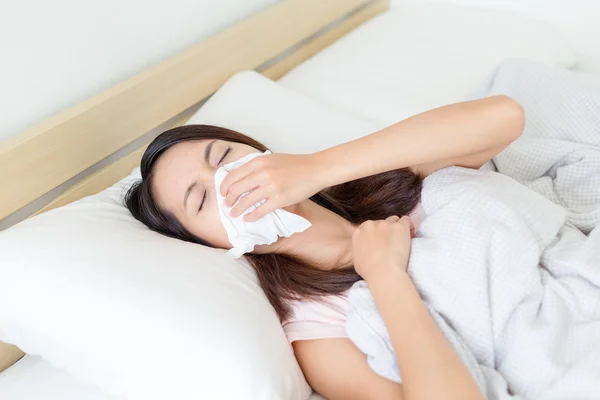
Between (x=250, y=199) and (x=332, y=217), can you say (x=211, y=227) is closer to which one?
(x=250, y=199)

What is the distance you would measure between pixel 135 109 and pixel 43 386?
644mm

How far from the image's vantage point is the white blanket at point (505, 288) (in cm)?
97

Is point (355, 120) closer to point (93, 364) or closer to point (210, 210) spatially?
point (210, 210)

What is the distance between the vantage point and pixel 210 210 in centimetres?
113

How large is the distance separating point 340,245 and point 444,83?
33.1 inches

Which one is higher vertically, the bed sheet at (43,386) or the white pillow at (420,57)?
the white pillow at (420,57)

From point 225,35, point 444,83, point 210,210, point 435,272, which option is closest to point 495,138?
point 435,272

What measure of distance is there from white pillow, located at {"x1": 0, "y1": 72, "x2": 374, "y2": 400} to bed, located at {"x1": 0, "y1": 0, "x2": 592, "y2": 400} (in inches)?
5.7

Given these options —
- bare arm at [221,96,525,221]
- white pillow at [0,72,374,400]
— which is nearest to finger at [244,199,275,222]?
bare arm at [221,96,525,221]

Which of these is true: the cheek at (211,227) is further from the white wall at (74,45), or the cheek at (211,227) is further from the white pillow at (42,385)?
the white wall at (74,45)

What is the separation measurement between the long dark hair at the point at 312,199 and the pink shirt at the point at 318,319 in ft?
0.04

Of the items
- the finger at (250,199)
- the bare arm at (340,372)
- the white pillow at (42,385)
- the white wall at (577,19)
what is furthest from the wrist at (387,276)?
the white wall at (577,19)

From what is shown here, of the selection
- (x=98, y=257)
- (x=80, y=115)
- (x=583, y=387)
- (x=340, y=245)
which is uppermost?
(x=80, y=115)

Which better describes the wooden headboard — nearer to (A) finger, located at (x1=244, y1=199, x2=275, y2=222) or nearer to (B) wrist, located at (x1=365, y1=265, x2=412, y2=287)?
(A) finger, located at (x1=244, y1=199, x2=275, y2=222)
